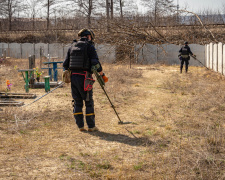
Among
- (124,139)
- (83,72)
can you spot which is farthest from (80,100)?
(124,139)

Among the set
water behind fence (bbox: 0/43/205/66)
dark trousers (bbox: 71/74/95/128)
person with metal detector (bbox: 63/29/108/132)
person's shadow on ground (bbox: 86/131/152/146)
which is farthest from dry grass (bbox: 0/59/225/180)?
water behind fence (bbox: 0/43/205/66)

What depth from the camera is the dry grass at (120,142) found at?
3605 millimetres

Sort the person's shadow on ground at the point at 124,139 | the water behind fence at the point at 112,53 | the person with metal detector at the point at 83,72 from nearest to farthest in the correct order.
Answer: the person's shadow on ground at the point at 124,139 → the person with metal detector at the point at 83,72 → the water behind fence at the point at 112,53

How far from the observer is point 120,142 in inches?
194

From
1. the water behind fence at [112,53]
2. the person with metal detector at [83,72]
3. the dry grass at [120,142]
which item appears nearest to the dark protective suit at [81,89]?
the person with metal detector at [83,72]

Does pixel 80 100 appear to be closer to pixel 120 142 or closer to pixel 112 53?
pixel 120 142

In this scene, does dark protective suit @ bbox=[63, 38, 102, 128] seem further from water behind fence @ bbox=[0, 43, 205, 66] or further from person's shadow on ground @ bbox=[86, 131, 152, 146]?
water behind fence @ bbox=[0, 43, 205, 66]

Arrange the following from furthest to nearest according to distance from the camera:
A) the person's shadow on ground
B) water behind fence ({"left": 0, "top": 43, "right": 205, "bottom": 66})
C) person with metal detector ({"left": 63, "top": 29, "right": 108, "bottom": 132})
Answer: water behind fence ({"left": 0, "top": 43, "right": 205, "bottom": 66}) < person with metal detector ({"left": 63, "top": 29, "right": 108, "bottom": 132}) < the person's shadow on ground

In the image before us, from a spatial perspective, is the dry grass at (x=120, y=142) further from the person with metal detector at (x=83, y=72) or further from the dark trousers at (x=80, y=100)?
the person with metal detector at (x=83, y=72)

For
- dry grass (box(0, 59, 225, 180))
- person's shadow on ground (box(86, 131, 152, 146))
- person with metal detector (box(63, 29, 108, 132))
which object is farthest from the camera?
person with metal detector (box(63, 29, 108, 132))

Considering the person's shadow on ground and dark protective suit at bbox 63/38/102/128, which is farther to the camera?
dark protective suit at bbox 63/38/102/128

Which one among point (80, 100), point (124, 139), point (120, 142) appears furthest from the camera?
point (80, 100)

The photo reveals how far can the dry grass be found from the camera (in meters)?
3.61

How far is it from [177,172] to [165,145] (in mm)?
1222
